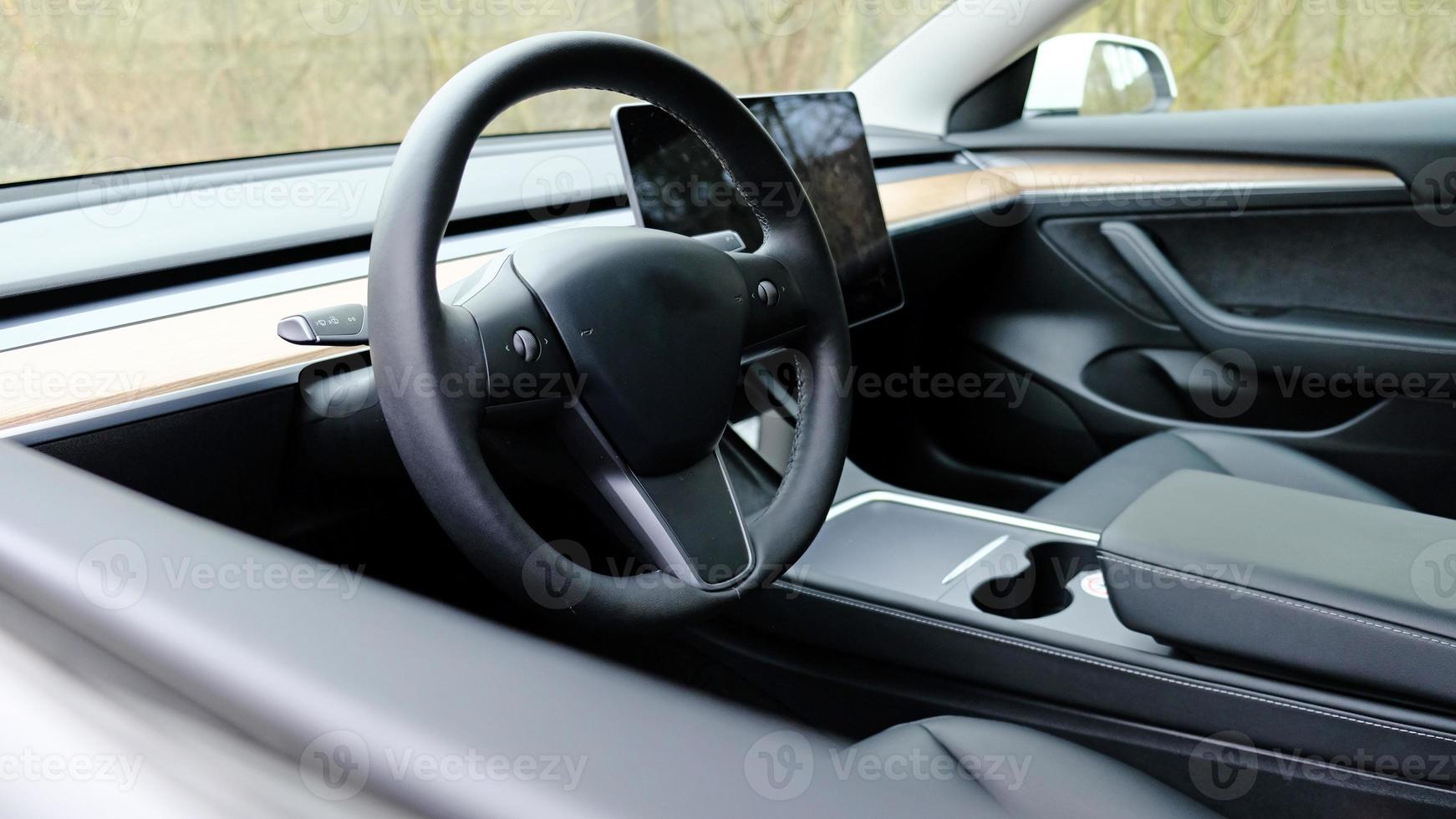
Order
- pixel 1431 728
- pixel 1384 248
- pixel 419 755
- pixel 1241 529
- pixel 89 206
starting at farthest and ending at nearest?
pixel 1384 248
pixel 89 206
pixel 1241 529
pixel 1431 728
pixel 419 755

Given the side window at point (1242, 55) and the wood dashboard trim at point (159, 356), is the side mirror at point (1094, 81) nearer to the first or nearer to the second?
the side window at point (1242, 55)

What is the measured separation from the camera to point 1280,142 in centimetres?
199

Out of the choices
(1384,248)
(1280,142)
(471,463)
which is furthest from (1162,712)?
(1280,142)

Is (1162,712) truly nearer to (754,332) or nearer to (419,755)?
(754,332)

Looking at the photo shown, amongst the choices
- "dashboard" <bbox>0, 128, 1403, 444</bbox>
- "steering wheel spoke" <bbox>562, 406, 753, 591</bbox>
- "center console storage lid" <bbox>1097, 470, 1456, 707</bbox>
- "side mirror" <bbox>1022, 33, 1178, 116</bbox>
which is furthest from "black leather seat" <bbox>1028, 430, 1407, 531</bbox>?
"side mirror" <bbox>1022, 33, 1178, 116</bbox>

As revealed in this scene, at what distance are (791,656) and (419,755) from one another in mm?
1002

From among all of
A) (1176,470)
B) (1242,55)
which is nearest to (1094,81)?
(1242,55)

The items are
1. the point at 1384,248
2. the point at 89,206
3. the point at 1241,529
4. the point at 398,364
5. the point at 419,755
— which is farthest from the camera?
the point at 1384,248

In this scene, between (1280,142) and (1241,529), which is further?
(1280,142)

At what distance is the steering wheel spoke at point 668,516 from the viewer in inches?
35.2

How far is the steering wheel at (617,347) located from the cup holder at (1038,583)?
1.45ft

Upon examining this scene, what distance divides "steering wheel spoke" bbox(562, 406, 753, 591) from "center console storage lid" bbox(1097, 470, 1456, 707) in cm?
44

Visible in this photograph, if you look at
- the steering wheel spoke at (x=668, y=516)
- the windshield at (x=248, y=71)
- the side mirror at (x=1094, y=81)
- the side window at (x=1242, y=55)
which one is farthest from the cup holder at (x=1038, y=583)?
the side mirror at (x=1094, y=81)

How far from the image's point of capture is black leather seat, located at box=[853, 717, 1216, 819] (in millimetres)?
771
